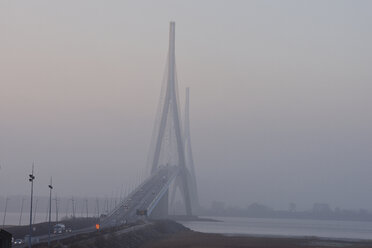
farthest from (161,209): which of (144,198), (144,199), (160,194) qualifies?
(160,194)

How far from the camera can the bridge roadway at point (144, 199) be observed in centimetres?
11028

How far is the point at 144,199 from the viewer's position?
133m

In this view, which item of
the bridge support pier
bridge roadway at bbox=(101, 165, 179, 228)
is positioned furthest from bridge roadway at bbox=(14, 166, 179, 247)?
the bridge support pier

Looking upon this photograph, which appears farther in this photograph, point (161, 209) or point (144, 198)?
point (161, 209)

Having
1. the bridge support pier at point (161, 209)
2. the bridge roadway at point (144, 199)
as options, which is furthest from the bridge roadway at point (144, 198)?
the bridge support pier at point (161, 209)

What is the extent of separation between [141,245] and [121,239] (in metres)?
5.26

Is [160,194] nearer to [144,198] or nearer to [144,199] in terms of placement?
[144,199]

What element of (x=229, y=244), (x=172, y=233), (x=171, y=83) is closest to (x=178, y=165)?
(x=171, y=83)

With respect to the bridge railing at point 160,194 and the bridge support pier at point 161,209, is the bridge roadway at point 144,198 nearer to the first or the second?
the bridge railing at point 160,194

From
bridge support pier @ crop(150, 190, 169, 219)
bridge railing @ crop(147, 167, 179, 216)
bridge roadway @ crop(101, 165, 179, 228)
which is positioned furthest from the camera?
bridge support pier @ crop(150, 190, 169, 219)

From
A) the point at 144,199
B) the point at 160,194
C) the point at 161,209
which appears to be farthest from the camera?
the point at 161,209

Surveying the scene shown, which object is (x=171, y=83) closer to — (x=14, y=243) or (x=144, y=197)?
(x=144, y=197)

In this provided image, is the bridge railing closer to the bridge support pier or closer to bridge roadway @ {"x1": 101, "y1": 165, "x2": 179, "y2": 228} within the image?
bridge roadway @ {"x1": 101, "y1": 165, "x2": 179, "y2": 228}

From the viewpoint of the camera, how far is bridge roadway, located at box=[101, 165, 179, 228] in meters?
110
